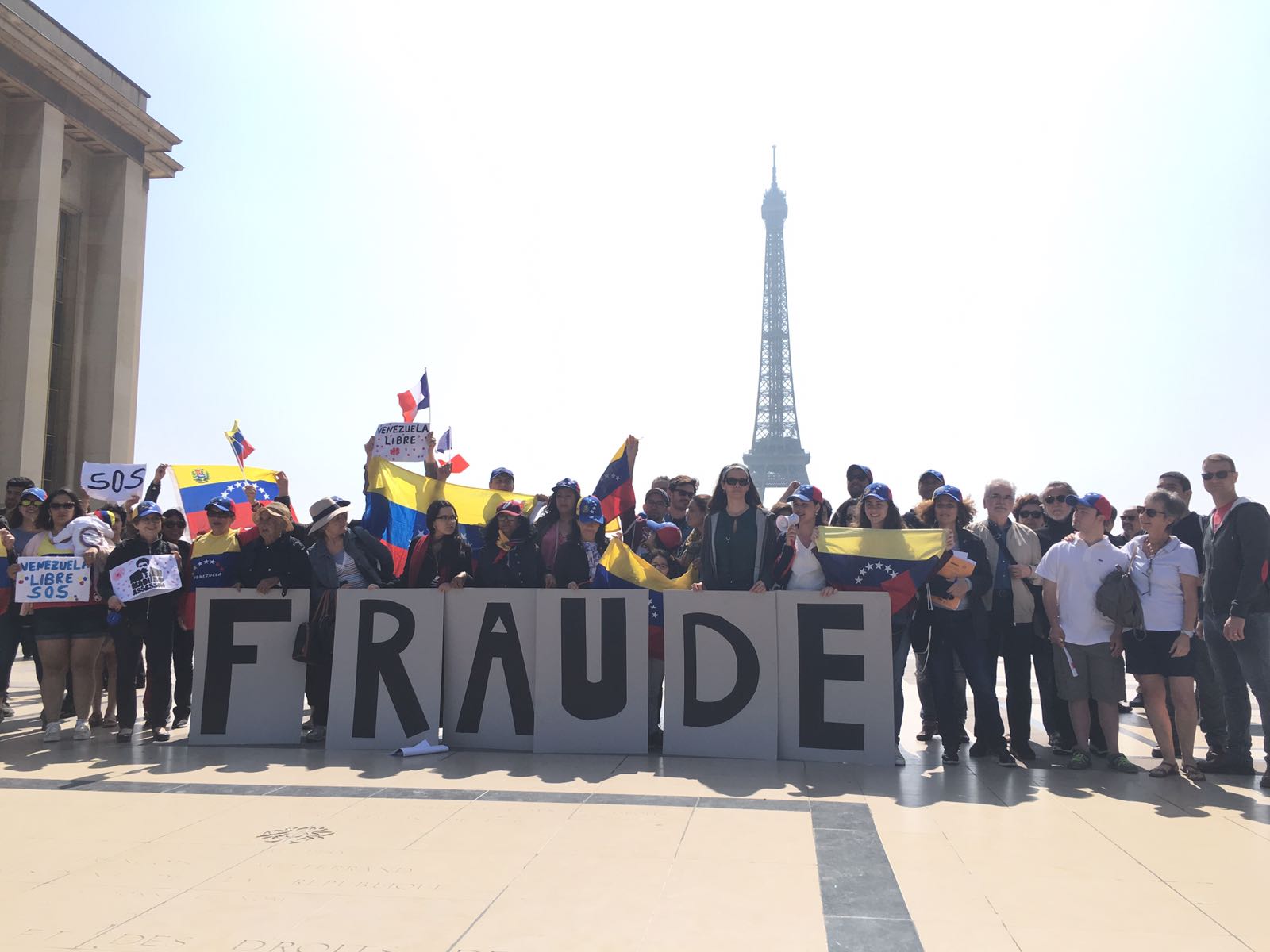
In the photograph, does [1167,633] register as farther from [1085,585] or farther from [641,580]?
[641,580]

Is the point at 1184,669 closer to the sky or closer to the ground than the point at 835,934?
closer to the sky

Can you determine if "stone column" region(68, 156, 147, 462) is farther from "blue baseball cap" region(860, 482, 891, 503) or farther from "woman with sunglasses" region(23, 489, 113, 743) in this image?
"blue baseball cap" region(860, 482, 891, 503)

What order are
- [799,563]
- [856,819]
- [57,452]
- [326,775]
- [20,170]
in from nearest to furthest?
[856,819], [326,775], [799,563], [20,170], [57,452]

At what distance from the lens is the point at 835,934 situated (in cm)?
367

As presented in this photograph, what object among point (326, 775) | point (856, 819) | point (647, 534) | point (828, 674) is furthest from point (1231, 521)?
point (326, 775)

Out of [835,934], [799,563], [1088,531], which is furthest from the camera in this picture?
[799,563]

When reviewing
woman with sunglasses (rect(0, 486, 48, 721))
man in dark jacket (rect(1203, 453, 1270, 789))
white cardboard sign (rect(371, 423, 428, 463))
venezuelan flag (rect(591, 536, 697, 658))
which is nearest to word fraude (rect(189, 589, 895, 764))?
venezuelan flag (rect(591, 536, 697, 658))

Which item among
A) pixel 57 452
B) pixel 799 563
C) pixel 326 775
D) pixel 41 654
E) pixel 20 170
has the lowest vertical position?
pixel 326 775

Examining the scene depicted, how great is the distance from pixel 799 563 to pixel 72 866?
5.23 metres

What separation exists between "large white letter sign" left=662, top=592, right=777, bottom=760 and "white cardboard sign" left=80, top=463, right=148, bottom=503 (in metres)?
7.09

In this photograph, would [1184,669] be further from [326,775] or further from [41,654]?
[41,654]

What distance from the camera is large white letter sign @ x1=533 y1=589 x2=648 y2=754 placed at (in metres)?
7.54

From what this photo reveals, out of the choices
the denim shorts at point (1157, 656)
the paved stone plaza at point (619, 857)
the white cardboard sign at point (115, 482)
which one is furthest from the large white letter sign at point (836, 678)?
the white cardboard sign at point (115, 482)

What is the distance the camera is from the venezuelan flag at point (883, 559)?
748cm
